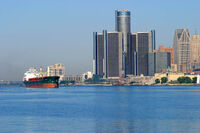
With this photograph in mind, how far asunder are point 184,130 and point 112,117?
16724 mm

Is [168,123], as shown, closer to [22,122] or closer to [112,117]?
[112,117]

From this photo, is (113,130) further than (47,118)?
No

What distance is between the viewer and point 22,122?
59375 millimetres

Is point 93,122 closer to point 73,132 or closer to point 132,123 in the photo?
point 132,123

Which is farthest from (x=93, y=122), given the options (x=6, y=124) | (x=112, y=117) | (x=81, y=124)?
(x=6, y=124)

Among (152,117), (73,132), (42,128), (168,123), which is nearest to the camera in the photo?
(73,132)

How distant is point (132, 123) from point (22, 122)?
14.5 meters

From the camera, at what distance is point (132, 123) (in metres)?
56.8

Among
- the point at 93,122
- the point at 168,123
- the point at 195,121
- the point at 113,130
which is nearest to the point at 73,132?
the point at 113,130

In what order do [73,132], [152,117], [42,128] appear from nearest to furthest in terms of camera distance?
[73,132], [42,128], [152,117]

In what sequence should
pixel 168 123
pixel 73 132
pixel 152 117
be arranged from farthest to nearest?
pixel 152 117
pixel 168 123
pixel 73 132

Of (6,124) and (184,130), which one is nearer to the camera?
(184,130)

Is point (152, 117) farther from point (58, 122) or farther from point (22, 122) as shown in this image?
point (22, 122)

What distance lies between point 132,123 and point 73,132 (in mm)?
10433
